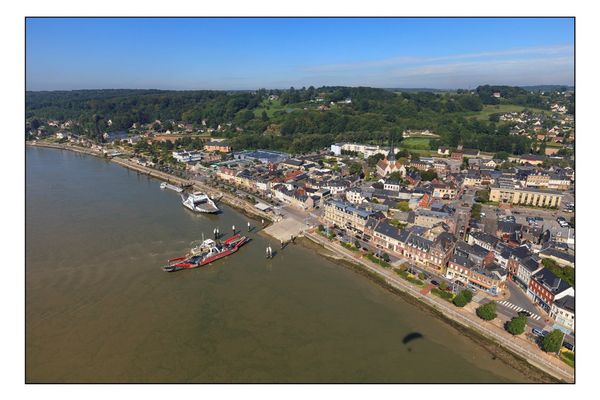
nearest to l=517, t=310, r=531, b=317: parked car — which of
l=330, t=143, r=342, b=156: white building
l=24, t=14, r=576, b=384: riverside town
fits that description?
l=24, t=14, r=576, b=384: riverside town

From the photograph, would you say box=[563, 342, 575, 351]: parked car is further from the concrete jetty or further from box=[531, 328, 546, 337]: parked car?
the concrete jetty

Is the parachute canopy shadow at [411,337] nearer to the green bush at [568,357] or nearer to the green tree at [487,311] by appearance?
the green tree at [487,311]

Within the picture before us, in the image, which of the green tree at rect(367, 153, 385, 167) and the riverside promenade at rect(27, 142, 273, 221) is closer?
the riverside promenade at rect(27, 142, 273, 221)

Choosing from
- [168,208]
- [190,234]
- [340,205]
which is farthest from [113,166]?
[340,205]

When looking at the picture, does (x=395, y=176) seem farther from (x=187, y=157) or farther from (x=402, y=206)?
(x=187, y=157)

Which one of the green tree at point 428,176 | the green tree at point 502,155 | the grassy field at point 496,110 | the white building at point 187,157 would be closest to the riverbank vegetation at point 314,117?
the grassy field at point 496,110

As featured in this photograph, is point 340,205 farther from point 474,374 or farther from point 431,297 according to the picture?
point 474,374

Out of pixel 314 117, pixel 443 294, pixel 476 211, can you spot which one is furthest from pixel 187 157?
pixel 443 294
